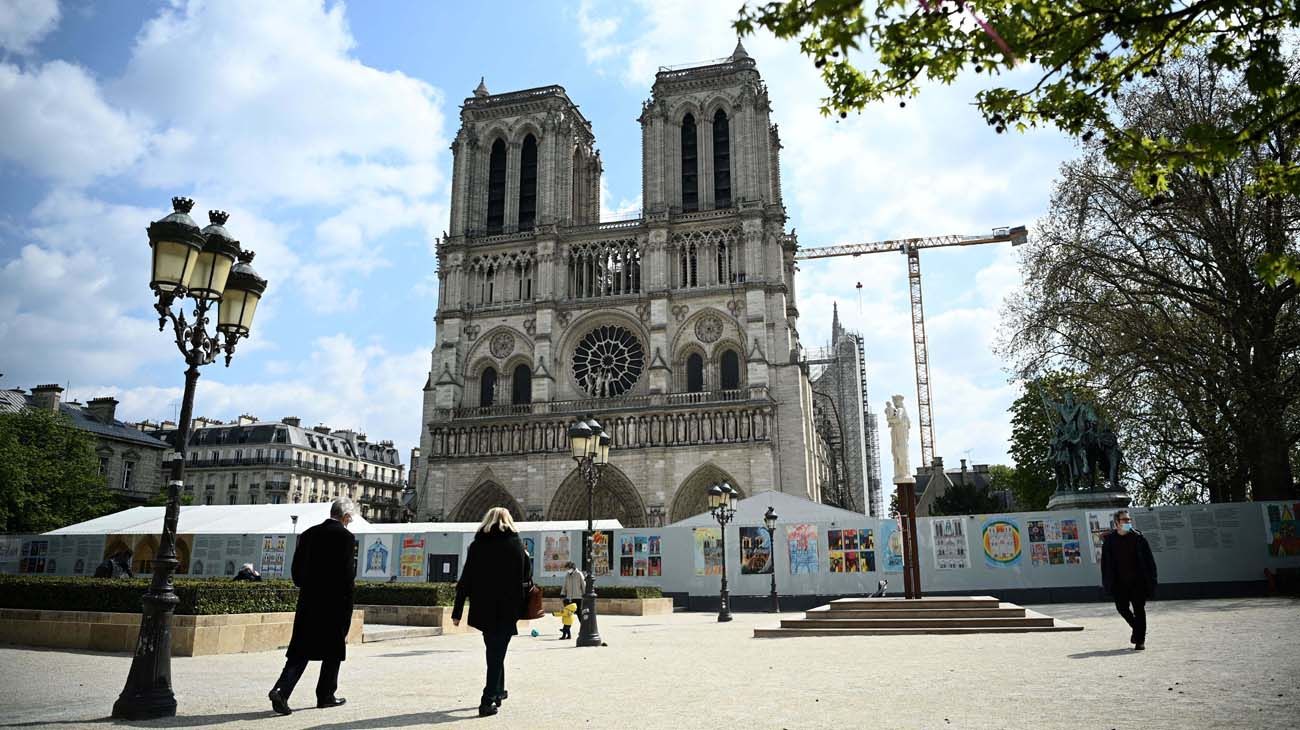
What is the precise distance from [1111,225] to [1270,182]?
14618mm

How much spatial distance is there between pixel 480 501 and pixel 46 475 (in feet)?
Result: 55.4

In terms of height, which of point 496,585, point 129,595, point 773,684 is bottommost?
point 773,684

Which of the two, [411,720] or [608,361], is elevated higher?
[608,361]

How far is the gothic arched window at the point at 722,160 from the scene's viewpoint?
40.0m

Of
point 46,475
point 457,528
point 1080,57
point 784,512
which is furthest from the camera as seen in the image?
point 46,475

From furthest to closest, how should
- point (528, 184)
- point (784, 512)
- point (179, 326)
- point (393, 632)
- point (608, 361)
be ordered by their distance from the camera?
point (528, 184), point (608, 361), point (784, 512), point (393, 632), point (179, 326)

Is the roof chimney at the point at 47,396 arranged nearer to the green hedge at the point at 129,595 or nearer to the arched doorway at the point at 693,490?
the arched doorway at the point at 693,490

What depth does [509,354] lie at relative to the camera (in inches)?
1587

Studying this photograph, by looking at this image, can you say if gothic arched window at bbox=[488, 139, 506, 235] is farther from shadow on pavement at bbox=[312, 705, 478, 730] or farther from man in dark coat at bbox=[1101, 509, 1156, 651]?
shadow on pavement at bbox=[312, 705, 478, 730]

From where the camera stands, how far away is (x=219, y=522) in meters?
22.9

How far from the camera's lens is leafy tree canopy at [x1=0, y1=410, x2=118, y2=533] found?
32219 millimetres

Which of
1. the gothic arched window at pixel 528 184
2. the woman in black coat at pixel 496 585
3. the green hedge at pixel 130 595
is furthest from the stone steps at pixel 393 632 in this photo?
the gothic arched window at pixel 528 184

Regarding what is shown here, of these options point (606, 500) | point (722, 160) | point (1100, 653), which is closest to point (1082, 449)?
point (1100, 653)

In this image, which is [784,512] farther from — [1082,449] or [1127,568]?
[1127,568]
